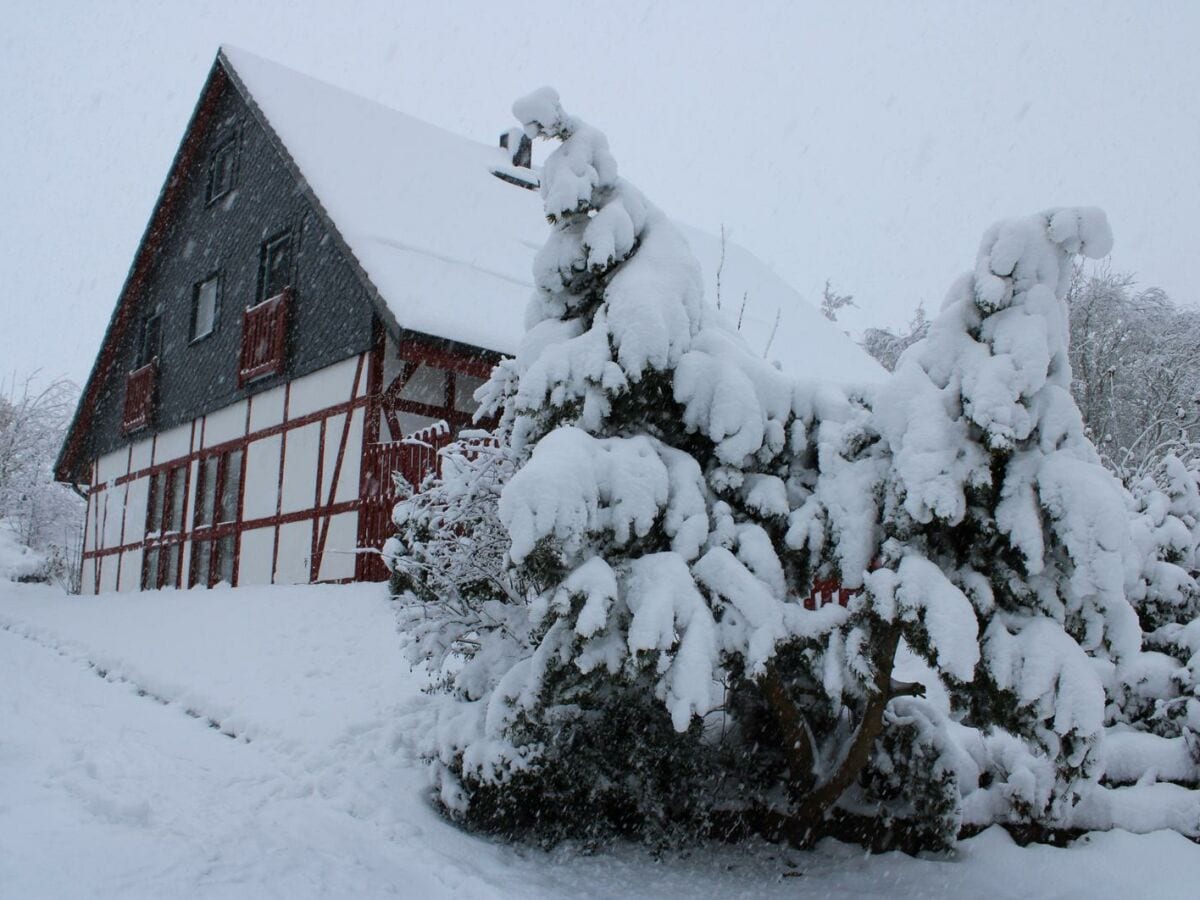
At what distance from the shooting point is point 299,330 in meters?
13.9

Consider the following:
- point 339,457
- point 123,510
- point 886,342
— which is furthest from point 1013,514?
point 886,342

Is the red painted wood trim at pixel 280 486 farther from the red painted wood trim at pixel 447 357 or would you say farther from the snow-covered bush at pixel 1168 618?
the snow-covered bush at pixel 1168 618

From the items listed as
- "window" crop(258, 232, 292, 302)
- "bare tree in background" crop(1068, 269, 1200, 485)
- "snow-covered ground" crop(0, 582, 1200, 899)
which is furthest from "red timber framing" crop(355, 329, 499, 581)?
"bare tree in background" crop(1068, 269, 1200, 485)

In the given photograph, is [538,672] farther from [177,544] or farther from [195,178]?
[195,178]

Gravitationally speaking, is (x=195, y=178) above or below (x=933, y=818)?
above

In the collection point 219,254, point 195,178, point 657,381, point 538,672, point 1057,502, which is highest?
point 195,178

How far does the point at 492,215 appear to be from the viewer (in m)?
15.7

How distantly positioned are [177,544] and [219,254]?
464 cm

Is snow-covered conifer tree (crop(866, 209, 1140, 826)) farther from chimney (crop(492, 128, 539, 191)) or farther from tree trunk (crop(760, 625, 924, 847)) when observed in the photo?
chimney (crop(492, 128, 539, 191))

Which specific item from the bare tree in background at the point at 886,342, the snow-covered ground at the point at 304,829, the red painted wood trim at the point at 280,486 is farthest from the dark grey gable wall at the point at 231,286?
the bare tree in background at the point at 886,342

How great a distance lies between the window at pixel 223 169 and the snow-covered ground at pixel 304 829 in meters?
10.3

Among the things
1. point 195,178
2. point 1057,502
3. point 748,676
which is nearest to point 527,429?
point 748,676

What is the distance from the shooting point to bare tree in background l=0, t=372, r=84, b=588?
87.2 feet

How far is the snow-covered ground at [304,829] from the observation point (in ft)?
13.8
